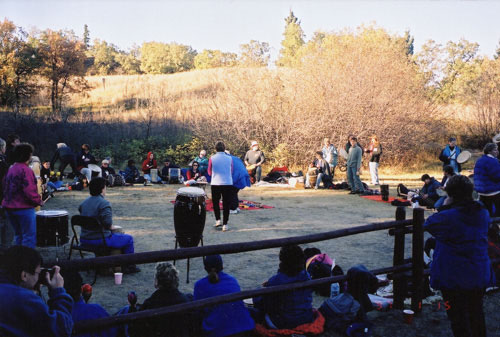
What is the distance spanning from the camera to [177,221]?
22.4 ft

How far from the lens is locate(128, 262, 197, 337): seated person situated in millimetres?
3623

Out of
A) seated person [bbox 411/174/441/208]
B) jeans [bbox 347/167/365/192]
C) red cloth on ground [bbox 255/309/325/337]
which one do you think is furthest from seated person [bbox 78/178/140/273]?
jeans [bbox 347/167/365/192]

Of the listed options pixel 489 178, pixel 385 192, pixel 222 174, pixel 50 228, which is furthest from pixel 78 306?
pixel 385 192

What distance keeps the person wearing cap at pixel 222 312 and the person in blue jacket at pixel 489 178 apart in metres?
5.22

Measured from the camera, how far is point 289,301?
4.25m

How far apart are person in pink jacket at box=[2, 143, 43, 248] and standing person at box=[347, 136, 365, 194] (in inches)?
419

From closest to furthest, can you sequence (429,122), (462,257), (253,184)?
1. (462,257)
2. (253,184)
3. (429,122)

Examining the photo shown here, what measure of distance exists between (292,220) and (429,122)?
15362 mm

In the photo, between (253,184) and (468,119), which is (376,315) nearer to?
(253,184)

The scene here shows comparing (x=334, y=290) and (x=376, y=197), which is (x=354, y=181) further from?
(x=334, y=290)

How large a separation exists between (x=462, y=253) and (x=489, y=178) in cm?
445

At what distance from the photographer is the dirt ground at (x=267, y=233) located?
16.8 ft

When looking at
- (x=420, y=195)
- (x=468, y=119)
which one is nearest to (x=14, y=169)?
(x=420, y=195)

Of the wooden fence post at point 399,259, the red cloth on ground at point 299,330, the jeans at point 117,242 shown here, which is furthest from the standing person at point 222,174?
the red cloth on ground at point 299,330
